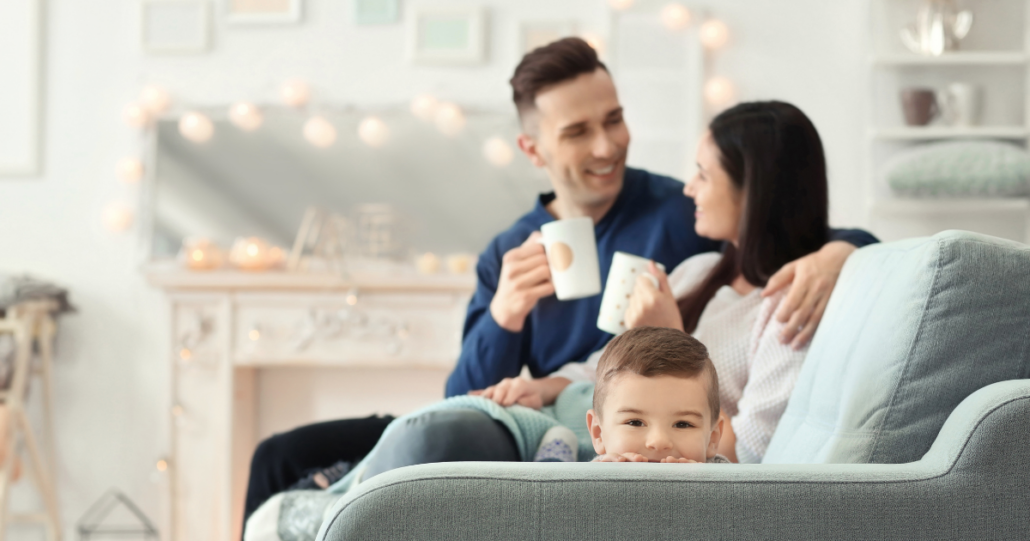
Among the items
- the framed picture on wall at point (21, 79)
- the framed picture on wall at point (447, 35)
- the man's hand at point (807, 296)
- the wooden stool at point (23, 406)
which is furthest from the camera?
the framed picture on wall at point (21, 79)

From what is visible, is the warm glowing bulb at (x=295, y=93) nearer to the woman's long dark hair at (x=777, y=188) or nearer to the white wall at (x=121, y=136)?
the white wall at (x=121, y=136)

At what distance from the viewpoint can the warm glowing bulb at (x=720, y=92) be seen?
2893 mm

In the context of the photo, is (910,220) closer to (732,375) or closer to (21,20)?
(732,375)

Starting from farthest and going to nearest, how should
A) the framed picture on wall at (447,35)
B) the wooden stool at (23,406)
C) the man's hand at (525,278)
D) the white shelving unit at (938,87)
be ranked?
the framed picture on wall at (447,35)
the white shelving unit at (938,87)
the wooden stool at (23,406)
the man's hand at (525,278)

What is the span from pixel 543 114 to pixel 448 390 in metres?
0.60

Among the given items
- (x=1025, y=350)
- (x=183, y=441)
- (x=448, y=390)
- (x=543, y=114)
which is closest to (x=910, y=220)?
(x=543, y=114)

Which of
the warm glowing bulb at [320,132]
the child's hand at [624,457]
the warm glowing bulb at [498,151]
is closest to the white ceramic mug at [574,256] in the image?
the child's hand at [624,457]

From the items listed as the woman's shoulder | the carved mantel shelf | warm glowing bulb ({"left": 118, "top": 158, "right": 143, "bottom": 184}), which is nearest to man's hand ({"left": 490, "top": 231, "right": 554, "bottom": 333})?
the woman's shoulder

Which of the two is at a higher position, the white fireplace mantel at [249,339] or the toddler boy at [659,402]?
the toddler boy at [659,402]

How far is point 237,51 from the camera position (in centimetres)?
306

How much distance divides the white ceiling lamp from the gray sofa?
2.50m

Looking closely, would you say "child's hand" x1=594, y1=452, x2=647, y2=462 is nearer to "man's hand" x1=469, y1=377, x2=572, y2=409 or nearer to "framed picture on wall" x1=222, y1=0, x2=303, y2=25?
"man's hand" x1=469, y1=377, x2=572, y2=409

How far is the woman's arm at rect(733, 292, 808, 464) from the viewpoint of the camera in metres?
1.18

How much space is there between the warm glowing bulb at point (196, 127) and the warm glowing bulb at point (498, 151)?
1013 millimetres
